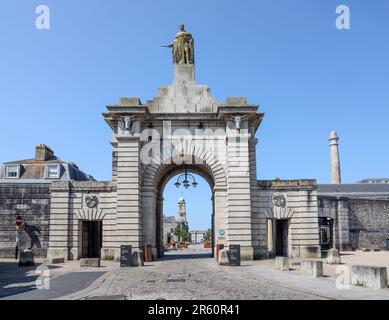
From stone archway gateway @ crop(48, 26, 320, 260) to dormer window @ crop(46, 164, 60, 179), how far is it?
10.8 m

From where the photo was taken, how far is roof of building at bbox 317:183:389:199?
5431 centimetres

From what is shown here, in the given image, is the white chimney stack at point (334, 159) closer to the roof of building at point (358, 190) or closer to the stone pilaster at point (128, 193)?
the roof of building at point (358, 190)

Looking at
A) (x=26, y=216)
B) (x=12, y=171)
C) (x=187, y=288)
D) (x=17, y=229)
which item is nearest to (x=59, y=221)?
(x=26, y=216)

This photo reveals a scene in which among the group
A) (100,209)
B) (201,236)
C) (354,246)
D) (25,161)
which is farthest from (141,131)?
(201,236)

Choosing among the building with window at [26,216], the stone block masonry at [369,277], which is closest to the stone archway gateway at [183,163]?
the building with window at [26,216]

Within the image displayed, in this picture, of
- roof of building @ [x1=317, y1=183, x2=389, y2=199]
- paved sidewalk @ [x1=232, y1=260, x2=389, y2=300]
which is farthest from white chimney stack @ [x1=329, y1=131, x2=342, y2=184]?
paved sidewalk @ [x1=232, y1=260, x2=389, y2=300]

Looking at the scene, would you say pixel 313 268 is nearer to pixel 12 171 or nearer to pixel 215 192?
pixel 215 192

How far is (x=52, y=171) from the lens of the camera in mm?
39969

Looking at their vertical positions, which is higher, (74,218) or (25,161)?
(25,161)

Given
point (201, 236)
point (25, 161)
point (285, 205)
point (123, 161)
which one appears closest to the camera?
point (123, 161)

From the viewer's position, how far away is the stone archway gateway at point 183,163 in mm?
27922
